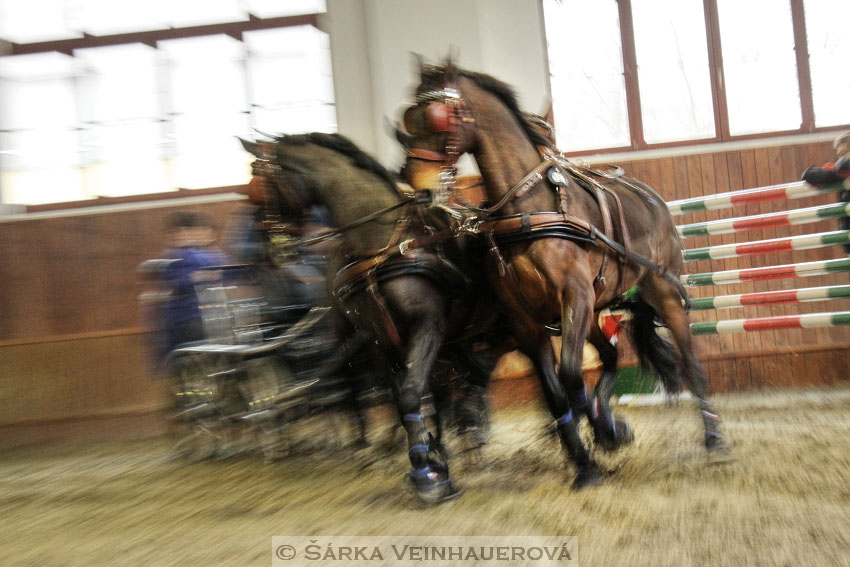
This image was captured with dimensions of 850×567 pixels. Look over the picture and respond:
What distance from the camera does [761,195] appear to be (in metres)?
5.04

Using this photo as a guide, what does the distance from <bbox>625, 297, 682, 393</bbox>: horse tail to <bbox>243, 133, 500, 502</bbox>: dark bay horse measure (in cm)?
109

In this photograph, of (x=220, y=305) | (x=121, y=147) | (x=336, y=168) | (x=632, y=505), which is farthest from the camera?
(x=121, y=147)

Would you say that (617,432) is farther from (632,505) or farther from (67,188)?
(67,188)

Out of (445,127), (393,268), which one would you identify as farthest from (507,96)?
(393,268)

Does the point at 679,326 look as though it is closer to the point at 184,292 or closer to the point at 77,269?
the point at 184,292

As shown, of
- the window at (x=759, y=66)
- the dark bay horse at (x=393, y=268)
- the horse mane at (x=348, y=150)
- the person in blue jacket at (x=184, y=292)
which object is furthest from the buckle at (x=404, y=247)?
the window at (x=759, y=66)

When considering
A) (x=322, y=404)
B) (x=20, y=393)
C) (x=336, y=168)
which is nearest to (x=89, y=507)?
(x=322, y=404)

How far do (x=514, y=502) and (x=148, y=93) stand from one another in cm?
572

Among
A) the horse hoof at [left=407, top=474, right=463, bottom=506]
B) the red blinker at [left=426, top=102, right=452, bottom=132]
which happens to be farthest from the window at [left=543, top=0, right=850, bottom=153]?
the horse hoof at [left=407, top=474, right=463, bottom=506]

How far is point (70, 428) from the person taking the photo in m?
6.36

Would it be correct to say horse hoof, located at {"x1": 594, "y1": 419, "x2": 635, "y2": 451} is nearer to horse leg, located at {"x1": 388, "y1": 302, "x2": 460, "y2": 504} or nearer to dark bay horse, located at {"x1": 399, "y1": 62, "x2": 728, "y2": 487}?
dark bay horse, located at {"x1": 399, "y1": 62, "x2": 728, "y2": 487}

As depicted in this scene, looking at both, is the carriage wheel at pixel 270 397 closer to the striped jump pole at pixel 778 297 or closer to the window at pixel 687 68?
the striped jump pole at pixel 778 297

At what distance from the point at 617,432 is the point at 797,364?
3.10m

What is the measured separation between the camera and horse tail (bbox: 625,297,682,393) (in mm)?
4129
